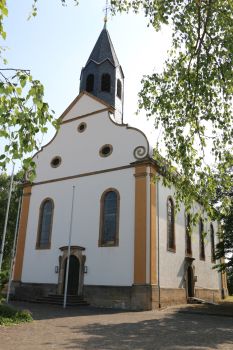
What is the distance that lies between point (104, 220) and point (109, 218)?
39 centimetres

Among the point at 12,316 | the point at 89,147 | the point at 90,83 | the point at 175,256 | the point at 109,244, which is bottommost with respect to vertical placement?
the point at 12,316

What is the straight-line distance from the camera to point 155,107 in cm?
Answer: 1062

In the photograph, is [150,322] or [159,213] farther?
[159,213]

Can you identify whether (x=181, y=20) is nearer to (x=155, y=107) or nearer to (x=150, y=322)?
(x=155, y=107)

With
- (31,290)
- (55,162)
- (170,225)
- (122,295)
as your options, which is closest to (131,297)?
(122,295)

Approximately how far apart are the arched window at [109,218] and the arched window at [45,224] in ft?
14.6

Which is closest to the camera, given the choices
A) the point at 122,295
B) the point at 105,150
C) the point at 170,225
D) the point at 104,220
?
the point at 122,295

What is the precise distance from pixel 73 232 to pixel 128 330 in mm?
12255

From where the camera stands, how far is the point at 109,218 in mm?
22344

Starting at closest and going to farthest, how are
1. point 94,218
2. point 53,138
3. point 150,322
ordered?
point 150,322, point 94,218, point 53,138

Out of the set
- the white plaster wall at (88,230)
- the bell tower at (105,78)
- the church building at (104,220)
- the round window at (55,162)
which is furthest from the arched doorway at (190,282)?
the round window at (55,162)

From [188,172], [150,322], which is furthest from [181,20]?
[150,322]

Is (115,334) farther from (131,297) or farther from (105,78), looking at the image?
(105,78)

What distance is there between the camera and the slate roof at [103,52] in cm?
2878
